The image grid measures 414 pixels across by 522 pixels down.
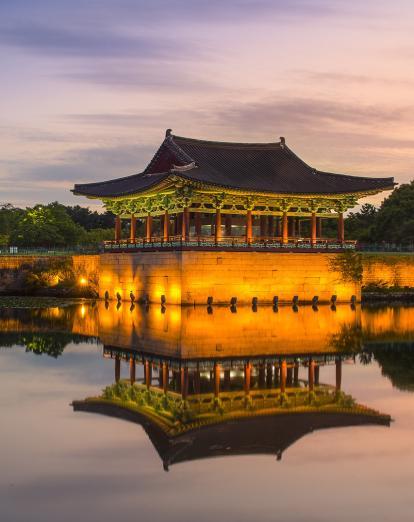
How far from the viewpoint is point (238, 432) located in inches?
634

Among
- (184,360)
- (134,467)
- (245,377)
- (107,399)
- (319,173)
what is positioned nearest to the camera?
(134,467)

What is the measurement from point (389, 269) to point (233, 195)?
15.4 m

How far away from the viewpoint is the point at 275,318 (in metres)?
39.8

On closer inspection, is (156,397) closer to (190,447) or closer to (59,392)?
(59,392)

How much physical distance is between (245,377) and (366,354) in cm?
690

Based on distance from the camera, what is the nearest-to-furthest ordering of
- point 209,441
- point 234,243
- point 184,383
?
point 209,441 < point 184,383 < point 234,243

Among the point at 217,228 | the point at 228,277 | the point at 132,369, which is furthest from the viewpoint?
the point at 217,228

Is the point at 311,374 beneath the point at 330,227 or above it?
beneath

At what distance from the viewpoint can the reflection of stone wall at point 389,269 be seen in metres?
58.9

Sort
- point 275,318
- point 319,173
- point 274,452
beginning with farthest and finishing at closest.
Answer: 1. point 319,173
2. point 275,318
3. point 274,452

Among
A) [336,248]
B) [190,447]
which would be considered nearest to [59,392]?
[190,447]

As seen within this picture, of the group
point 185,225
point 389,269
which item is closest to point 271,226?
point 185,225

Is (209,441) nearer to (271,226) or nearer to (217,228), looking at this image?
(217,228)

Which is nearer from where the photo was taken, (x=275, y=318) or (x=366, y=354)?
(x=366, y=354)
